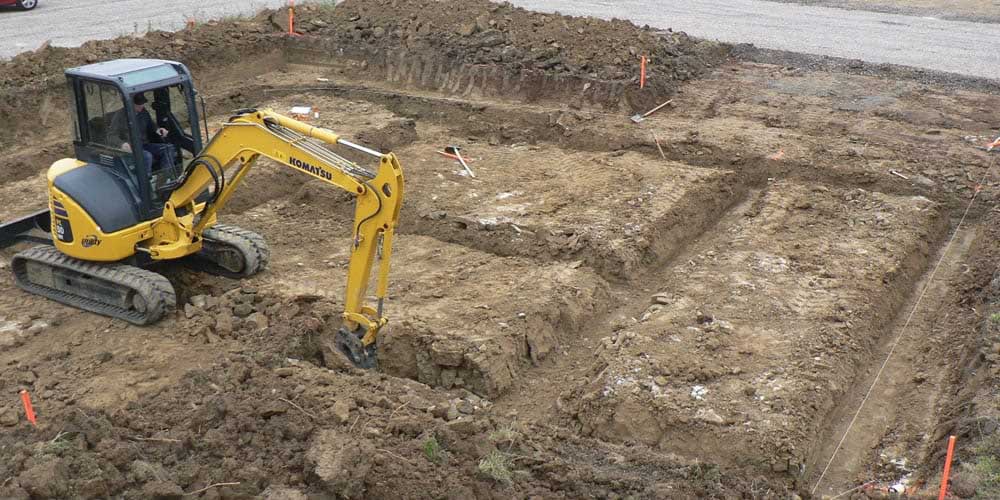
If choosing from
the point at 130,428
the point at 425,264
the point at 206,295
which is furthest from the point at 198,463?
the point at 425,264

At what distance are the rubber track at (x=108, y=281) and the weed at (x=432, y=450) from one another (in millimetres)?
3867

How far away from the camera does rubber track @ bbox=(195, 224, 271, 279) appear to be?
10875mm

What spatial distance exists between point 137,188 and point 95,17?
1565 cm

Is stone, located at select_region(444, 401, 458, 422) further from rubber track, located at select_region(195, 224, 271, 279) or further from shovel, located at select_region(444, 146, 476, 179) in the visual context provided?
shovel, located at select_region(444, 146, 476, 179)

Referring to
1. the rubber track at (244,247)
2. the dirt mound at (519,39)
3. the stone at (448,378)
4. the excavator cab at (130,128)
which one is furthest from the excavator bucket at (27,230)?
the dirt mound at (519,39)

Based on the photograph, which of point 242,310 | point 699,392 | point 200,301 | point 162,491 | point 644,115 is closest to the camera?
point 162,491

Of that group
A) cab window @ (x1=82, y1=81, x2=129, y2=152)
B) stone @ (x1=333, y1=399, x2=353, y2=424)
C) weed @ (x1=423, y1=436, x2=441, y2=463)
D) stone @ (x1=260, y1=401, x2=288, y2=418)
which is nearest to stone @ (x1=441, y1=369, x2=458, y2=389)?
stone @ (x1=333, y1=399, x2=353, y2=424)

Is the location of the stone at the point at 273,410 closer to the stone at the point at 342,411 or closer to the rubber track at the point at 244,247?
the stone at the point at 342,411

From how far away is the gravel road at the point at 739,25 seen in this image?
21.4 metres

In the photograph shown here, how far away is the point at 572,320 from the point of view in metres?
10.6

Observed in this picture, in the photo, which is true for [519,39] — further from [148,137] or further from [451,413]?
[451,413]

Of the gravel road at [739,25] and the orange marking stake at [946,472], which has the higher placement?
the gravel road at [739,25]

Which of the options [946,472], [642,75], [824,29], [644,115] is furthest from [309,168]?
[824,29]

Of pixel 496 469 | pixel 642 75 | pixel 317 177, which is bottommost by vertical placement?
pixel 496 469
